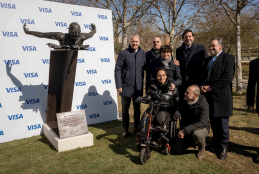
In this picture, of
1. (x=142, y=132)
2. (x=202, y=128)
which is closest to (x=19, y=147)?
(x=142, y=132)

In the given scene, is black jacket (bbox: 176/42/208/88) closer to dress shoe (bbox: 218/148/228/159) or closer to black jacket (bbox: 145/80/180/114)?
black jacket (bbox: 145/80/180/114)

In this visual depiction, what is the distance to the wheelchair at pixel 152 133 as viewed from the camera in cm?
291

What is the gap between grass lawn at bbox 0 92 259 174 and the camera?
285 centimetres

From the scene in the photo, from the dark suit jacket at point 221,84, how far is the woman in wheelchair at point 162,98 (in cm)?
59

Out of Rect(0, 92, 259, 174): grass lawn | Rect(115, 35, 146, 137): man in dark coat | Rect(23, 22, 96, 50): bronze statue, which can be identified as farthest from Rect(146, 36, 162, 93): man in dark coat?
Rect(0, 92, 259, 174): grass lawn

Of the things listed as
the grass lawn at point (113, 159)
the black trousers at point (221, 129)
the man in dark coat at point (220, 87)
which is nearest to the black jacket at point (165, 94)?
the man in dark coat at point (220, 87)

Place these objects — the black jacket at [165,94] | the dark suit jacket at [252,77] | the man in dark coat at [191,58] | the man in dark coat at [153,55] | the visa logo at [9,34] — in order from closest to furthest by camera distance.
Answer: the dark suit jacket at [252,77] → the black jacket at [165,94] → the man in dark coat at [191,58] → the man in dark coat at [153,55] → the visa logo at [9,34]

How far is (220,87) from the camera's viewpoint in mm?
3070

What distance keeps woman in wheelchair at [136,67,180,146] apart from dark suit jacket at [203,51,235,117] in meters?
0.59

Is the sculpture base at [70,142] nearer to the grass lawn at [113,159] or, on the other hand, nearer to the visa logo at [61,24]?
the grass lawn at [113,159]

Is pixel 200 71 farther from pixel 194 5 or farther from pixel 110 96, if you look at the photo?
pixel 194 5

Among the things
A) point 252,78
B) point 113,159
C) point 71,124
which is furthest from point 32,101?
point 252,78

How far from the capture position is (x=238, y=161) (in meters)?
3.05

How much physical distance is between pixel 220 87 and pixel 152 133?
4.20ft
